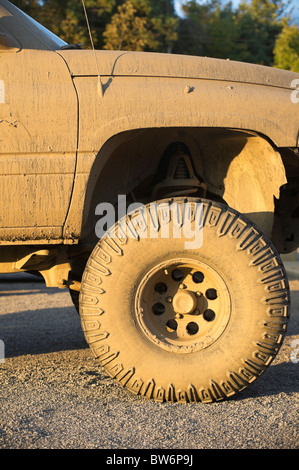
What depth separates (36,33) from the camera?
127 inches

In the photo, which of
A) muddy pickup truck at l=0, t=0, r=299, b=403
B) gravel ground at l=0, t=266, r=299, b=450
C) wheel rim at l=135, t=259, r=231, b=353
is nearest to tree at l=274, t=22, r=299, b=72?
gravel ground at l=0, t=266, r=299, b=450

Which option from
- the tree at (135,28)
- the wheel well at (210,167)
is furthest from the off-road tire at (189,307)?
the tree at (135,28)

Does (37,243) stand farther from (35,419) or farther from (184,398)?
(184,398)

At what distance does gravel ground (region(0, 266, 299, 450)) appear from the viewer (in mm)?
2414

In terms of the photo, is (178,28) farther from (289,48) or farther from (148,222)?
(148,222)

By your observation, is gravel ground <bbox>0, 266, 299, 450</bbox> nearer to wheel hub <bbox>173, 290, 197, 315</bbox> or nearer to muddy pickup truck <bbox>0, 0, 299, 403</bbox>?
muddy pickup truck <bbox>0, 0, 299, 403</bbox>

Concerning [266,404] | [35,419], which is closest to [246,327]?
[266,404]

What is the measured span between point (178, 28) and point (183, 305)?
31430 mm

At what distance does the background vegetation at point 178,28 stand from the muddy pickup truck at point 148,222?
13432mm

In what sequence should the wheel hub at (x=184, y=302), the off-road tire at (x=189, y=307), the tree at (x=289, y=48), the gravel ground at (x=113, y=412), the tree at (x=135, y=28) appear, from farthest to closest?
the tree at (x=135, y=28) < the tree at (x=289, y=48) < the wheel hub at (x=184, y=302) < the off-road tire at (x=189, y=307) < the gravel ground at (x=113, y=412)

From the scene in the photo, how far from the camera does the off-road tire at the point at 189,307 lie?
2881 millimetres

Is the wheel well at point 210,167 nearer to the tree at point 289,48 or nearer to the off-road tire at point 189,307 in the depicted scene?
the off-road tire at point 189,307

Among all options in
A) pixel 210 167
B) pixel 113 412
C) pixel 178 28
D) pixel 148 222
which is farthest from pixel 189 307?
pixel 178 28

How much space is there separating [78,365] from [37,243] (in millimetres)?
1049
